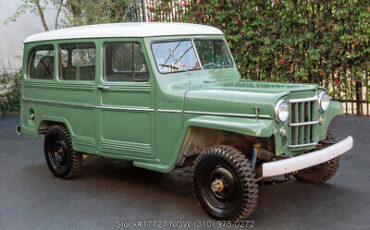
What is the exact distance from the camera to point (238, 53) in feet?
34.0

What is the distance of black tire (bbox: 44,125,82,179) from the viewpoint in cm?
595

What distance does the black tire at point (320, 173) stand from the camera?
5.24 metres

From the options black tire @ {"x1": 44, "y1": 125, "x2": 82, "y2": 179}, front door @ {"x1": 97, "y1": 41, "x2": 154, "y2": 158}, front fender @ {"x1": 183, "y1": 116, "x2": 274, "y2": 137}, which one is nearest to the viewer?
front fender @ {"x1": 183, "y1": 116, "x2": 274, "y2": 137}

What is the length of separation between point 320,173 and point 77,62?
3282 mm

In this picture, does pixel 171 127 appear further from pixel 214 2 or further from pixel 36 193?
pixel 214 2

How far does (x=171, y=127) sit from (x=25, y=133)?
283cm

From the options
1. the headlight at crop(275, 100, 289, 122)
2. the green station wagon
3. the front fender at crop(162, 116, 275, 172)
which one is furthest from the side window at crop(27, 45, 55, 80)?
the headlight at crop(275, 100, 289, 122)

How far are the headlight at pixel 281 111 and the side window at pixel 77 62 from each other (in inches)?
96.9

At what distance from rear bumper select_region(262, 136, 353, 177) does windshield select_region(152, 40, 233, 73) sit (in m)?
1.67

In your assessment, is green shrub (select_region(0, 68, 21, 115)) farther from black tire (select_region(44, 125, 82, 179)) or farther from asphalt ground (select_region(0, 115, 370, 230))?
black tire (select_region(44, 125, 82, 179))

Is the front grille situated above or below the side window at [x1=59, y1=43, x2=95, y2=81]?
below

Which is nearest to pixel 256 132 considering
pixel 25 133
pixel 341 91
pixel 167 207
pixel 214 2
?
pixel 167 207

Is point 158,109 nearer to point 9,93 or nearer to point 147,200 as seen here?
point 147,200

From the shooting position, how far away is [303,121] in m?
4.47
